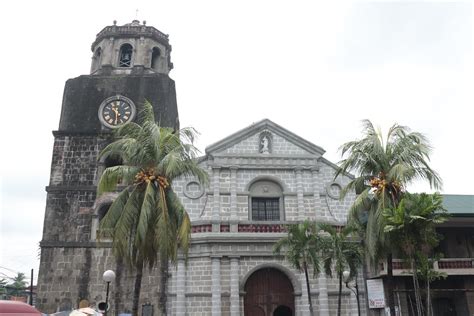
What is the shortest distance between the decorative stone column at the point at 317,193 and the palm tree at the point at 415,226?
25.5 feet

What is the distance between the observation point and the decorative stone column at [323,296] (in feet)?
70.5

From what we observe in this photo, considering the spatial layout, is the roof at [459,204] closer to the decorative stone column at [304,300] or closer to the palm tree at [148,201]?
the decorative stone column at [304,300]

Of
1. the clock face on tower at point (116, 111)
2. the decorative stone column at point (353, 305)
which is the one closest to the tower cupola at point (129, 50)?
the clock face on tower at point (116, 111)

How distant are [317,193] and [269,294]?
5.77m

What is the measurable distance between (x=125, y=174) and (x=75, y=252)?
9424mm

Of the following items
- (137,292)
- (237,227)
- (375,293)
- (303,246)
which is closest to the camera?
(137,292)

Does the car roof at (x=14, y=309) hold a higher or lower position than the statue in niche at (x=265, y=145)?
lower

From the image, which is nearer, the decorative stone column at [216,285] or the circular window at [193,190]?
the decorative stone column at [216,285]

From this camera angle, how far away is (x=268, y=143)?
82.2ft

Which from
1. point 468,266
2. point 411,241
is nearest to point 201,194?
point 411,241

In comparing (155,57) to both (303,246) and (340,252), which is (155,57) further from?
(340,252)

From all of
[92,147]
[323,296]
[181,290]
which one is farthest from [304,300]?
[92,147]

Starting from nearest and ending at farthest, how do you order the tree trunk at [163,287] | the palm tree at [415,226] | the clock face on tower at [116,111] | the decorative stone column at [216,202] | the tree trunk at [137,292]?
1. the tree trunk at [137,292]
2. the palm tree at [415,226]
3. the tree trunk at [163,287]
4. the decorative stone column at [216,202]
5. the clock face on tower at [116,111]

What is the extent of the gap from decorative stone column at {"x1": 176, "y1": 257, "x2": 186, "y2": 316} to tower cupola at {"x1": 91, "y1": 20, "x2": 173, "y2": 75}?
41.1 feet
